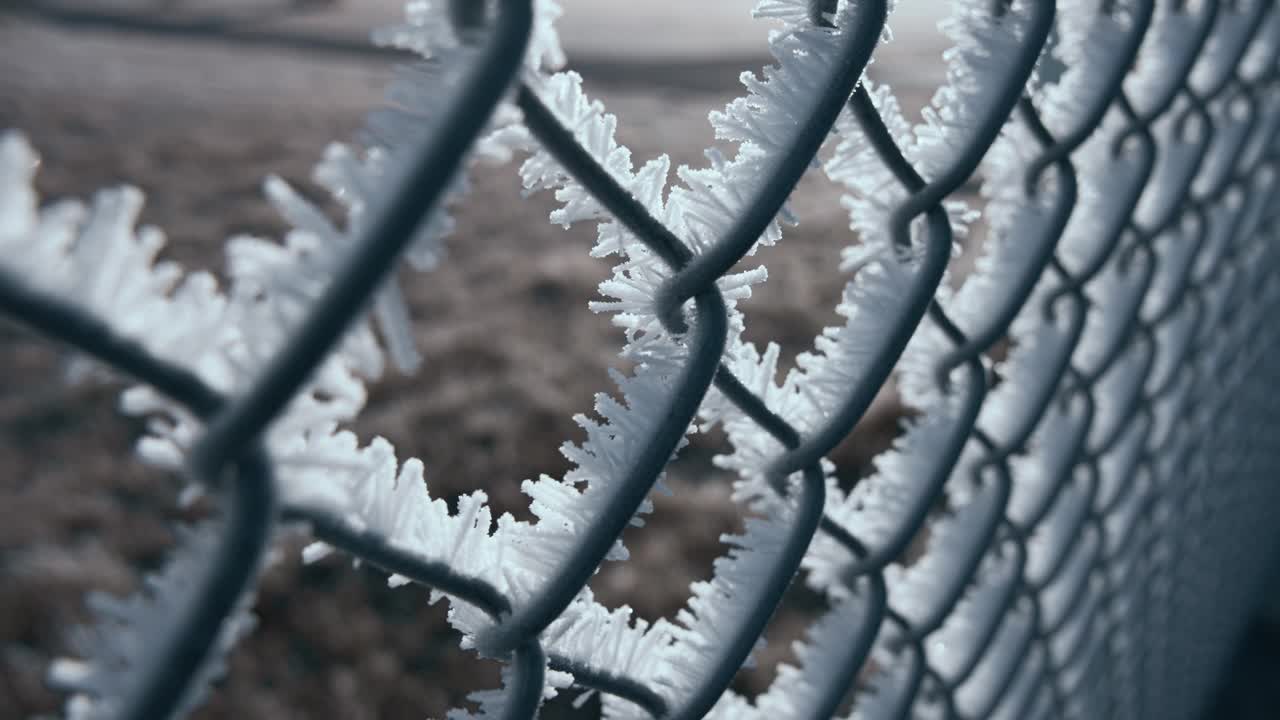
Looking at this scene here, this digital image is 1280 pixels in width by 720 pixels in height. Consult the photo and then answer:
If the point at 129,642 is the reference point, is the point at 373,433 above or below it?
below

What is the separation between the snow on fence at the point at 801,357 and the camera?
12.2 inches

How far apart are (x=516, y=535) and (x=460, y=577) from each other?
0.05 meters

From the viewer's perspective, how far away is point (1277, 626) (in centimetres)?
200

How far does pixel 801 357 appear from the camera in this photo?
65 centimetres

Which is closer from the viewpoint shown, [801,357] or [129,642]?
[129,642]

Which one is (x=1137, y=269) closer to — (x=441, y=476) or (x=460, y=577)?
(x=460, y=577)

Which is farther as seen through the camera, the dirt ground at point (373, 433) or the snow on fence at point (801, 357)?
the dirt ground at point (373, 433)

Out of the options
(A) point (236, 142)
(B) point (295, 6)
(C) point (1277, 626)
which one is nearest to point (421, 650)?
(C) point (1277, 626)

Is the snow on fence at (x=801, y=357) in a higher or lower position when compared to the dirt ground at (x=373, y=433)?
higher

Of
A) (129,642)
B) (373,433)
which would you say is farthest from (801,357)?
(373,433)

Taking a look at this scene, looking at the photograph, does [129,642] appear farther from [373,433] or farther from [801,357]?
[373,433]

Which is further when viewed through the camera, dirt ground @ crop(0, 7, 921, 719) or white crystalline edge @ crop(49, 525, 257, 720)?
dirt ground @ crop(0, 7, 921, 719)

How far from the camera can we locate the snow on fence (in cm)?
Result: 31

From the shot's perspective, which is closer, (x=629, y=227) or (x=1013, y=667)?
(x=629, y=227)
